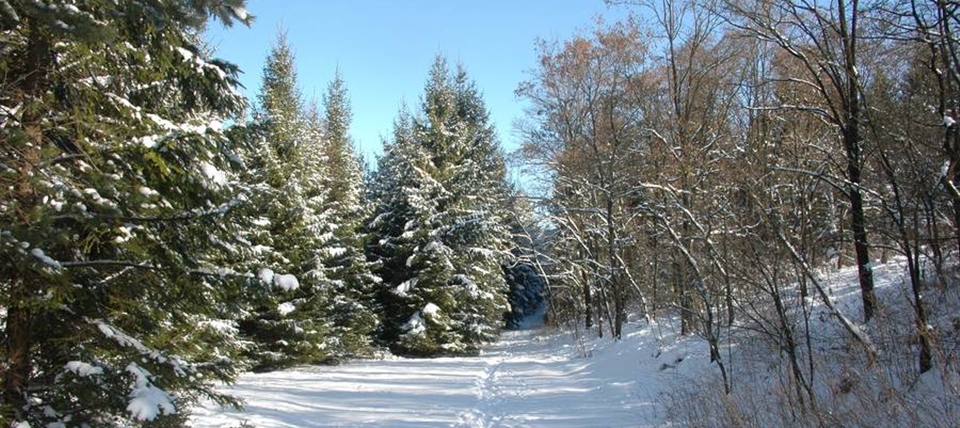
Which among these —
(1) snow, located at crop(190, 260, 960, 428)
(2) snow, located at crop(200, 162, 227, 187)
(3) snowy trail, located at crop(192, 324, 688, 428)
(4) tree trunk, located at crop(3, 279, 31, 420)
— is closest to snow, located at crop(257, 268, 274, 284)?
(2) snow, located at crop(200, 162, 227, 187)

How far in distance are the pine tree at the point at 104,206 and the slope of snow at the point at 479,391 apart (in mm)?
3182

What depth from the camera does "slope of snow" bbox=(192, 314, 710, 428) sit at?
8.68 meters

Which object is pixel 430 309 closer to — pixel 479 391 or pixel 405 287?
pixel 405 287

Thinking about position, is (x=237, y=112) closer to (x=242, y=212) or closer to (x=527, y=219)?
(x=242, y=212)

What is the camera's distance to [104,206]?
447 centimetres

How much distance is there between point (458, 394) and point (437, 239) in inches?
371

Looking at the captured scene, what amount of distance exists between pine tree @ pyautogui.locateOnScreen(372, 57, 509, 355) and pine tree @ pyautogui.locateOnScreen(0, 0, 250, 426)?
550 inches

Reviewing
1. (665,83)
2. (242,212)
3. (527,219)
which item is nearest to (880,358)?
(242,212)

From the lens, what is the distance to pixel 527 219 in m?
33.0

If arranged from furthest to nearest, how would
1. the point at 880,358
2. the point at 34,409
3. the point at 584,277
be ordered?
the point at 584,277
the point at 880,358
the point at 34,409

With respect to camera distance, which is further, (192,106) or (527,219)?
(527,219)

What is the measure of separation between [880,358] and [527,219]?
2602cm

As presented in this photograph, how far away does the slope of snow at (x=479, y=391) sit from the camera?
8680mm

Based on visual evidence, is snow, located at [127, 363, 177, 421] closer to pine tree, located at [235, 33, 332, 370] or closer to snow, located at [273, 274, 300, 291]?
snow, located at [273, 274, 300, 291]
